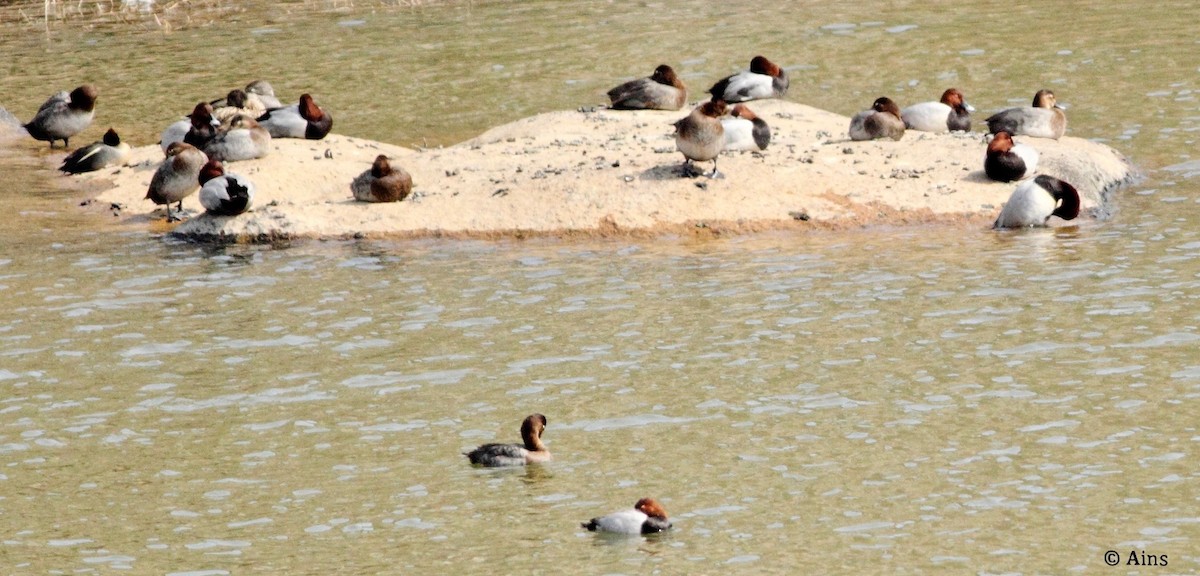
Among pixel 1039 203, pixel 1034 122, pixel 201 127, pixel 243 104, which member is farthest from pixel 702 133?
pixel 243 104

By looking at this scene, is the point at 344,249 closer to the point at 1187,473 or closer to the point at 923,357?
the point at 923,357

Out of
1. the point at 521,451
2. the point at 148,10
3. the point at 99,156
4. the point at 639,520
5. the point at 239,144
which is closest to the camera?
the point at 639,520

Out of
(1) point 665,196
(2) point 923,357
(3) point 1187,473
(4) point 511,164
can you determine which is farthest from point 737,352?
(4) point 511,164

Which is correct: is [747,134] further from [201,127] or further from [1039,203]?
[201,127]

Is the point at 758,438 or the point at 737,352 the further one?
the point at 737,352

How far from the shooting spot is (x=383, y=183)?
22641 mm

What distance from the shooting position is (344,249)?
70.9 ft

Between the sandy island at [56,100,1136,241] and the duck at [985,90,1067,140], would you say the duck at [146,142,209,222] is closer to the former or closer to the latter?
the sandy island at [56,100,1136,241]

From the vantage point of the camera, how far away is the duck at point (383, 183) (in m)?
22.6

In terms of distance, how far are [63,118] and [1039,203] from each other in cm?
1701

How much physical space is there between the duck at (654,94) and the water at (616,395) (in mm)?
6280

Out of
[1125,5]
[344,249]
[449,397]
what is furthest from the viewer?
[1125,5]

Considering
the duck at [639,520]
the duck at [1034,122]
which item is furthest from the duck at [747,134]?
the duck at [639,520]

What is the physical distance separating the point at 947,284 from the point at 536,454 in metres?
6.45
